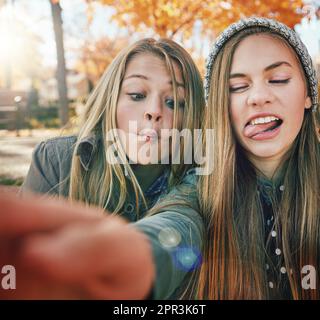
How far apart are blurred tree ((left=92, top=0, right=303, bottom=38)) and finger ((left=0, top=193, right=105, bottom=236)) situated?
1153 millimetres

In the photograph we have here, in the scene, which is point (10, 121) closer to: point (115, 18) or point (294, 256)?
point (115, 18)

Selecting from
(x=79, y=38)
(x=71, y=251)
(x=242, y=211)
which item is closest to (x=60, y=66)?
(x=79, y=38)

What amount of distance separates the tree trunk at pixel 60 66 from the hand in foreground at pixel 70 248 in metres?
1.06

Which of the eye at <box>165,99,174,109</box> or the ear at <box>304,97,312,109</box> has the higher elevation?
the eye at <box>165,99,174,109</box>

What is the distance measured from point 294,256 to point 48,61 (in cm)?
114

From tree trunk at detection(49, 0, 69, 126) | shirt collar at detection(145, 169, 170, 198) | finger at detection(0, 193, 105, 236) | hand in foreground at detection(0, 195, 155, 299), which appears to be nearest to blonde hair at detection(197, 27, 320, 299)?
shirt collar at detection(145, 169, 170, 198)

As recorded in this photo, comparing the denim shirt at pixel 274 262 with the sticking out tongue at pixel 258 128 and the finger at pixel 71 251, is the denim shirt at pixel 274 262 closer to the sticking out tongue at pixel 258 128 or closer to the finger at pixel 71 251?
the sticking out tongue at pixel 258 128

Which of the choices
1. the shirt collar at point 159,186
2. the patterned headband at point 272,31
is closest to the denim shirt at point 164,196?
the shirt collar at point 159,186

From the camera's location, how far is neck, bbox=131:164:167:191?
172 cm

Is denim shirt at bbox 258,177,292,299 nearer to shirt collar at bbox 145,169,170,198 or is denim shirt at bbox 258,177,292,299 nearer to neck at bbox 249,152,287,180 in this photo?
neck at bbox 249,152,287,180

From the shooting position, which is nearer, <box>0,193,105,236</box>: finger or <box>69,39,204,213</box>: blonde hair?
<box>0,193,105,236</box>: finger

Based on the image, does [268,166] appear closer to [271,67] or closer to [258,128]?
[258,128]

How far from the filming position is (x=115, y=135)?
1.72m

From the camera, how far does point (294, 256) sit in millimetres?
1707
